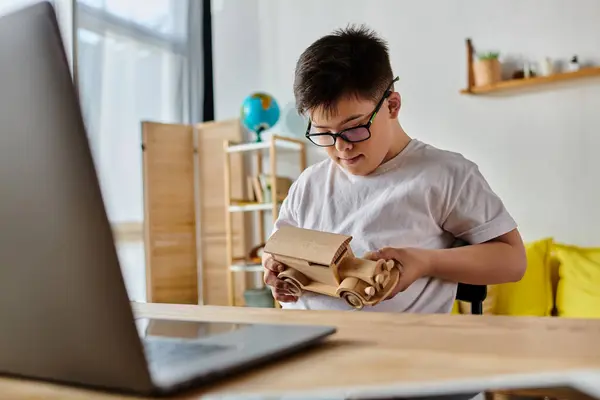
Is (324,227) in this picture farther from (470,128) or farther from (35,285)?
(470,128)

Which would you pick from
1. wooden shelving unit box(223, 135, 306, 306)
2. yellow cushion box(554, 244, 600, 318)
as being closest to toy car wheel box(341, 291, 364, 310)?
yellow cushion box(554, 244, 600, 318)

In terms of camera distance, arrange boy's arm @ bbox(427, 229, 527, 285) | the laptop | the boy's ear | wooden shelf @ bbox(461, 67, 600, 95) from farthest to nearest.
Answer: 1. wooden shelf @ bbox(461, 67, 600, 95)
2. the boy's ear
3. boy's arm @ bbox(427, 229, 527, 285)
4. the laptop

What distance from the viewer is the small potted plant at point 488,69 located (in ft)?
10.4

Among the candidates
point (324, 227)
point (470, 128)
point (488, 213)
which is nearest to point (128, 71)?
point (470, 128)

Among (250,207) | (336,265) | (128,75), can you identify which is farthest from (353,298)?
(128,75)

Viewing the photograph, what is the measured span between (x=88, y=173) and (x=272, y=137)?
3291mm

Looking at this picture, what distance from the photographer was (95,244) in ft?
1.11

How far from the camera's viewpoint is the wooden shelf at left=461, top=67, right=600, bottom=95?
292 cm

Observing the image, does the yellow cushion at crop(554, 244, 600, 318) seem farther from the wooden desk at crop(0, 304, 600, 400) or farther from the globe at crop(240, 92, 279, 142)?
the wooden desk at crop(0, 304, 600, 400)

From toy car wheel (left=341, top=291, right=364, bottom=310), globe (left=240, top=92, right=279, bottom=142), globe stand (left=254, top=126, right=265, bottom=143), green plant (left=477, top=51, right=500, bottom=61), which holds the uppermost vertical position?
green plant (left=477, top=51, right=500, bottom=61)

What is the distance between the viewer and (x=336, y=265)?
889mm

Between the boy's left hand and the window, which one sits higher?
the window

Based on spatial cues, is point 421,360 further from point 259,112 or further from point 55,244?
point 259,112

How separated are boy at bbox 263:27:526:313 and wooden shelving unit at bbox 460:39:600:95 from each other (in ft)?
6.57
